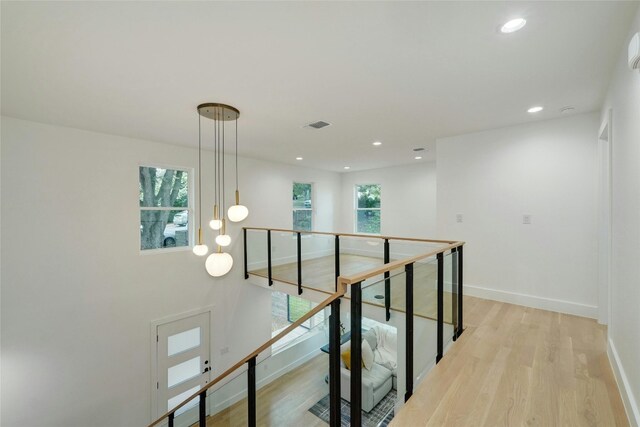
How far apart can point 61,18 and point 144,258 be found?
3.68 metres

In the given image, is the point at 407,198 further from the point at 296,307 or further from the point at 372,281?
the point at 372,281

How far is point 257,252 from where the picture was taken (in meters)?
5.76

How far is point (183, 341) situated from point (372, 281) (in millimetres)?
4570

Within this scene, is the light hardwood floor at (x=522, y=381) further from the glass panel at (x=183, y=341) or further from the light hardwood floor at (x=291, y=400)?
the glass panel at (x=183, y=341)

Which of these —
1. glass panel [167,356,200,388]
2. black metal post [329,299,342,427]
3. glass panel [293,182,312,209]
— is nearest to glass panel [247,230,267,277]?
glass panel [293,182,312,209]

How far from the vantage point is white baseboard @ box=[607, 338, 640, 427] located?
1661mm

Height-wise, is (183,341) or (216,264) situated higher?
(216,264)

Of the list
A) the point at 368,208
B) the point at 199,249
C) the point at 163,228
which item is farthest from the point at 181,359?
the point at 368,208

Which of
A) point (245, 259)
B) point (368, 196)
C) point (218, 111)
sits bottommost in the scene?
point (245, 259)

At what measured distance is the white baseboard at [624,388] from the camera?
1.66 metres

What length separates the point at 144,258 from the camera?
177 inches

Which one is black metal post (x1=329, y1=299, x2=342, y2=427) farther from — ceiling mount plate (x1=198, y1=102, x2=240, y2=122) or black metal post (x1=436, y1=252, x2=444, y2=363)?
ceiling mount plate (x1=198, y1=102, x2=240, y2=122)

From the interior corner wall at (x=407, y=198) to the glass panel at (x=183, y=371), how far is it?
5.28m

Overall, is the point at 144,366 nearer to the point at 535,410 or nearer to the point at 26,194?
the point at 26,194
